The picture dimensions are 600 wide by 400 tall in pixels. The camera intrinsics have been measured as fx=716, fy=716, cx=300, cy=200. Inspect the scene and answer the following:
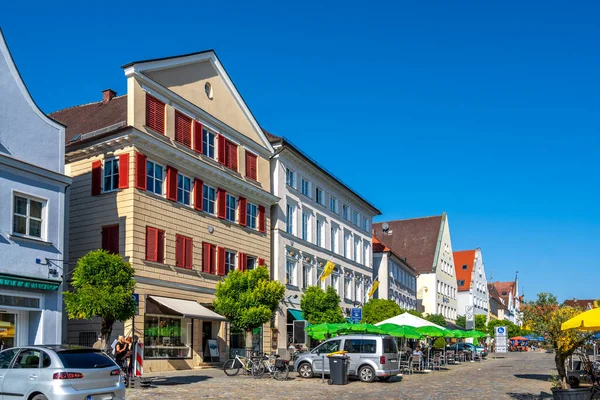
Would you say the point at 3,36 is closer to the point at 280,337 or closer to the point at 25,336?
the point at 25,336

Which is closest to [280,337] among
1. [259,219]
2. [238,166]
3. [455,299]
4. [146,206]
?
[259,219]

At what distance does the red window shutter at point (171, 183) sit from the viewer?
32031 millimetres

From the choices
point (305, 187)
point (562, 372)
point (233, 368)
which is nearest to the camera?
point (562, 372)

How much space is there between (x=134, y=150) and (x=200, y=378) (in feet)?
32.2

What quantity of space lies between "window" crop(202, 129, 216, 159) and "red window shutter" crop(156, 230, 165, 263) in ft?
18.2

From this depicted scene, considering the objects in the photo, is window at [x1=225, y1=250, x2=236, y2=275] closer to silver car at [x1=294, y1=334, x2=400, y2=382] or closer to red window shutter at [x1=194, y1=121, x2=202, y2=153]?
red window shutter at [x1=194, y1=121, x2=202, y2=153]

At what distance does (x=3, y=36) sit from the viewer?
75.4 feet

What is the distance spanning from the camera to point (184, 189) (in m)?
33.6

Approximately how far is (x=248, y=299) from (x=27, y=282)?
1141 cm

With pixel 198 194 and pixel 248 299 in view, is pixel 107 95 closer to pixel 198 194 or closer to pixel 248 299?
pixel 198 194

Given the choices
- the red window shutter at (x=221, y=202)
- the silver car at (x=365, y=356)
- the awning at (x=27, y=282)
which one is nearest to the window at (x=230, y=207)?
the red window shutter at (x=221, y=202)

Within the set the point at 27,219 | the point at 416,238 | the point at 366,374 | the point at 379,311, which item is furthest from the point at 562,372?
the point at 416,238

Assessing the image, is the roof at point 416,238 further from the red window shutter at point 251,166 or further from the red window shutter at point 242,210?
the red window shutter at point 242,210

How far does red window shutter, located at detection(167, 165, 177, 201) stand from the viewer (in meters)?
32.0
